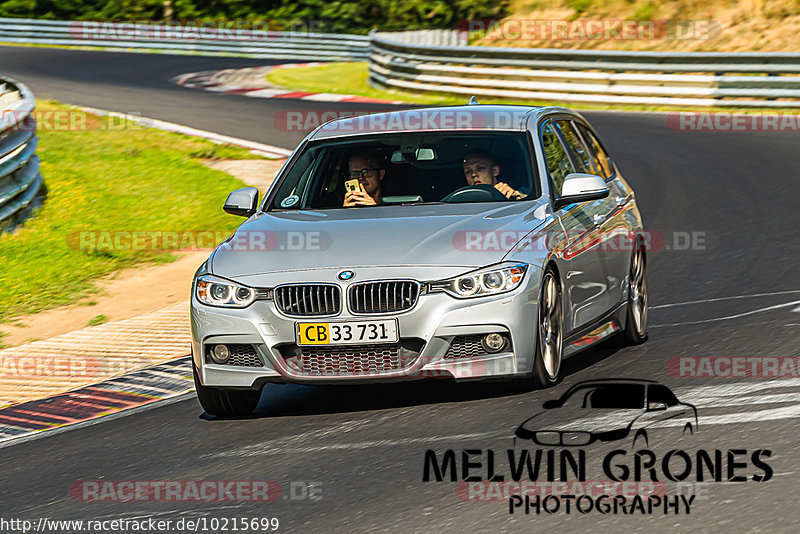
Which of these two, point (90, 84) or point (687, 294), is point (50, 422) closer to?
point (687, 294)

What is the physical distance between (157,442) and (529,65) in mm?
19789

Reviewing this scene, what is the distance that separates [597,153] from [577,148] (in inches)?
Answer: 17.1

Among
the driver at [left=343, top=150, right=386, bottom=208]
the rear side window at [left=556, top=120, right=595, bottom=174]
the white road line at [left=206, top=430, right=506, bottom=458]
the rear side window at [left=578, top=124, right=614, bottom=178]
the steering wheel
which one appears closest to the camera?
the white road line at [left=206, top=430, right=506, bottom=458]

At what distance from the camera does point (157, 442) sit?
6.91 meters

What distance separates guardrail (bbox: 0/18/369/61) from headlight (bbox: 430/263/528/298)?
33.1 metres

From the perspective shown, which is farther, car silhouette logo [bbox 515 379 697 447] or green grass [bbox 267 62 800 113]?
green grass [bbox 267 62 800 113]

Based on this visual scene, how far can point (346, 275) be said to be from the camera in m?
6.75

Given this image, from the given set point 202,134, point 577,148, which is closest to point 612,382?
point 577,148

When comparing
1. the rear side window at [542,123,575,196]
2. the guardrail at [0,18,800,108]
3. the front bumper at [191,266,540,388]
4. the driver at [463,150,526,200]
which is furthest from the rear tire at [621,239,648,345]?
the guardrail at [0,18,800,108]

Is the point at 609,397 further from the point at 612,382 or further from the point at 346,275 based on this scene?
the point at 346,275

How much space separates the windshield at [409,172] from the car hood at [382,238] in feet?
0.74

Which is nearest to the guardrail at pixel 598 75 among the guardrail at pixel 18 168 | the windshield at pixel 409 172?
the guardrail at pixel 18 168

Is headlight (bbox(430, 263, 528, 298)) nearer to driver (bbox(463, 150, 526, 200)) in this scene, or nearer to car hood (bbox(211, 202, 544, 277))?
car hood (bbox(211, 202, 544, 277))

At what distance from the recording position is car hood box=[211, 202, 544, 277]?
6.84 metres
